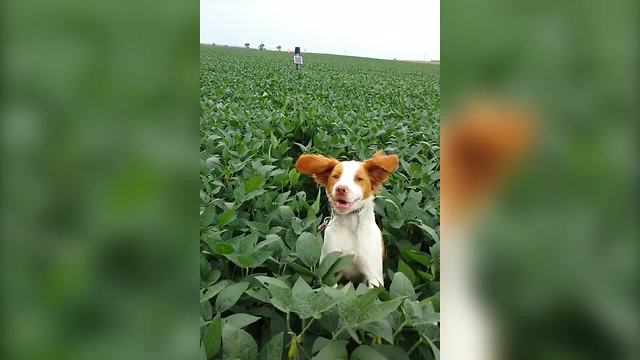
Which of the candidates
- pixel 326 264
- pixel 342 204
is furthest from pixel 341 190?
pixel 326 264

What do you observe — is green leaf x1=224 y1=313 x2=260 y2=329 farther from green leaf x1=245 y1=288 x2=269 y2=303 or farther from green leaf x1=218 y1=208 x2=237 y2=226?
green leaf x1=218 y1=208 x2=237 y2=226

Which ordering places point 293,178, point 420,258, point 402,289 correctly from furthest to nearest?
1. point 293,178
2. point 420,258
3. point 402,289

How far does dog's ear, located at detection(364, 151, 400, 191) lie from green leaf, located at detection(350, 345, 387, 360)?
715 millimetres

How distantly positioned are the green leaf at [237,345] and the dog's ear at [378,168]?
0.75 metres

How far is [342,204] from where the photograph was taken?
5.09ft

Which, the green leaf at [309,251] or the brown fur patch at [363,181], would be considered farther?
the brown fur patch at [363,181]

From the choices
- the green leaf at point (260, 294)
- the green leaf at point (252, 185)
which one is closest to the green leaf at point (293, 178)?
the green leaf at point (252, 185)

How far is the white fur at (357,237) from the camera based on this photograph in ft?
5.13

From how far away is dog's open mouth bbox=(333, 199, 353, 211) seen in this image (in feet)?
5.07
